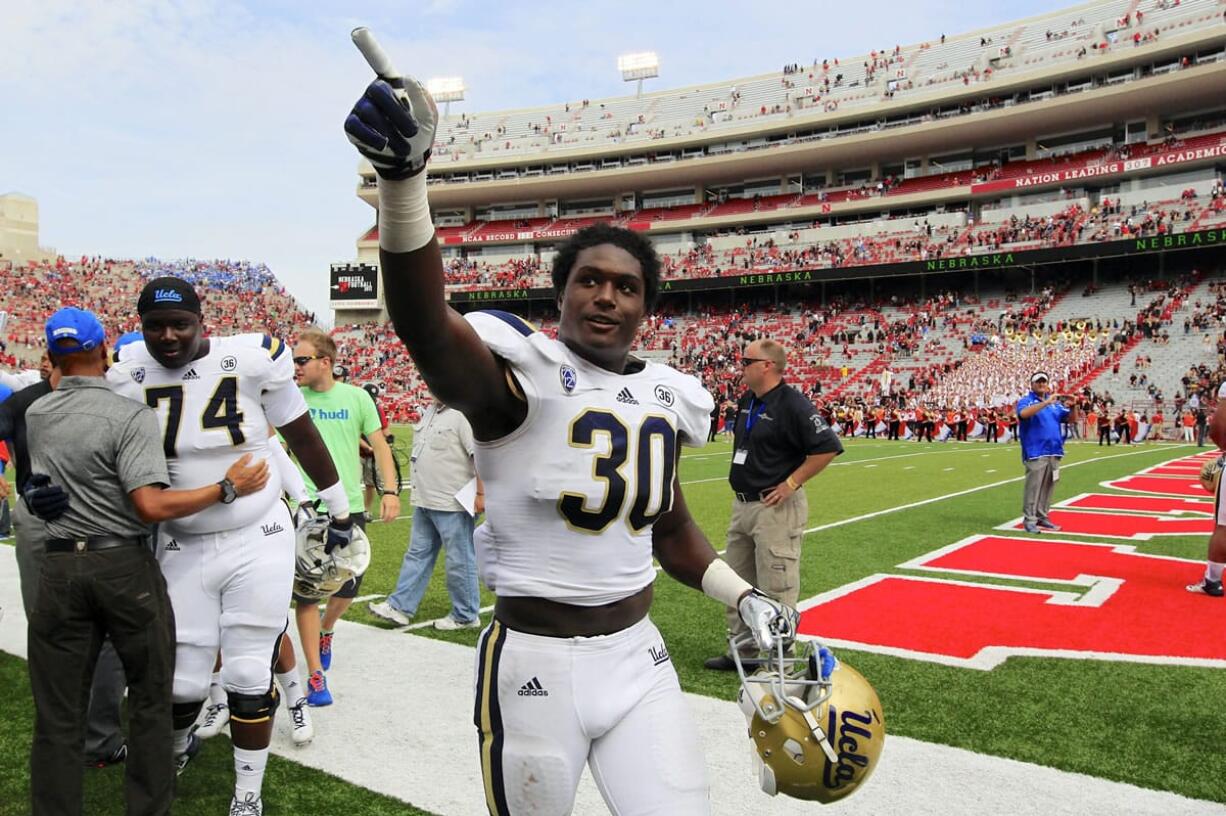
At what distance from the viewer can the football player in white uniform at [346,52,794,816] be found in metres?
2.01

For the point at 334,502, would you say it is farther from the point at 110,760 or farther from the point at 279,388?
the point at 110,760

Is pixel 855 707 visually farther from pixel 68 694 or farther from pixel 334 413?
pixel 334 413

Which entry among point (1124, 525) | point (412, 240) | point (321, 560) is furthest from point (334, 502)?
point (1124, 525)

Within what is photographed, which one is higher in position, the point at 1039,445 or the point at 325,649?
the point at 1039,445

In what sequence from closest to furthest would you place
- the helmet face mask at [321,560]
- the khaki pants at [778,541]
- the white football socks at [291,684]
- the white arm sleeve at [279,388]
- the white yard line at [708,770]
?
the white yard line at [708,770] → the white arm sleeve at [279,388] → the helmet face mask at [321,560] → the white football socks at [291,684] → the khaki pants at [778,541]

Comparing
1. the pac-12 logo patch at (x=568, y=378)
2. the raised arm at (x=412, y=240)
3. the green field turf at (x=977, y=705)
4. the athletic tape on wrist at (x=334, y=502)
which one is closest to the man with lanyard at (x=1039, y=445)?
the green field turf at (x=977, y=705)

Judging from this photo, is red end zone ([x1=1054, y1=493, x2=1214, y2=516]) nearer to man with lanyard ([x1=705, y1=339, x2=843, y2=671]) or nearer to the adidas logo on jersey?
man with lanyard ([x1=705, y1=339, x2=843, y2=671])

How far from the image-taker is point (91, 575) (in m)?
2.82

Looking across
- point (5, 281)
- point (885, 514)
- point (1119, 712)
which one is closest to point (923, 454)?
point (885, 514)

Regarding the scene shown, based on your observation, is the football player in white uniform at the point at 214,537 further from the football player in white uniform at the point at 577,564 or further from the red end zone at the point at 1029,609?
the red end zone at the point at 1029,609

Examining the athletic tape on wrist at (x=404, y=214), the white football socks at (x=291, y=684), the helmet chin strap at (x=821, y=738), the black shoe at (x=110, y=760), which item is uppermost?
the athletic tape on wrist at (x=404, y=214)

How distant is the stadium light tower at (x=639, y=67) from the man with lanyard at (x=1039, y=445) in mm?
55655

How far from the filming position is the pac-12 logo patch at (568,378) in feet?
6.67

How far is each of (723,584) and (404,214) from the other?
140 cm
